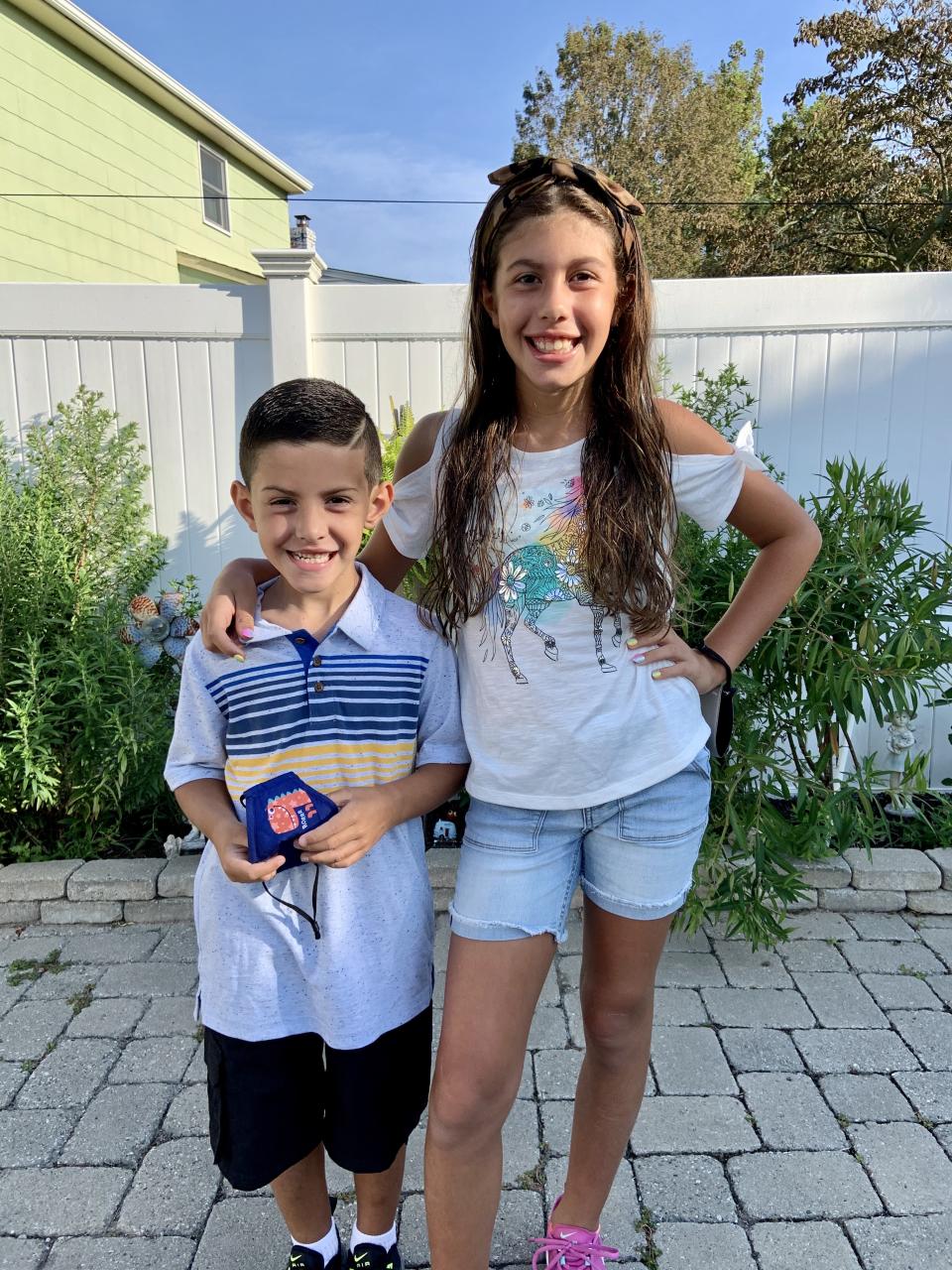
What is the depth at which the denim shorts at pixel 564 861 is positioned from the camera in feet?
4.64

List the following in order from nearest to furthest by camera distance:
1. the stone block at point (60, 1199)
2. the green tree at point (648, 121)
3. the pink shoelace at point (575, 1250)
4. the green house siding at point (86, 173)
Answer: the pink shoelace at point (575, 1250), the stone block at point (60, 1199), the green house siding at point (86, 173), the green tree at point (648, 121)

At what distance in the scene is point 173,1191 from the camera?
1.97 metres

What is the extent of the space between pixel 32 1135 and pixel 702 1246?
1.59 m

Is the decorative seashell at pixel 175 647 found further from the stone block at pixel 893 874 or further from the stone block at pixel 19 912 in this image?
the stone block at pixel 893 874

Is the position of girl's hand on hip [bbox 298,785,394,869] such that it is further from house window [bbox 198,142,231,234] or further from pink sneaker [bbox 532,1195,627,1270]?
house window [bbox 198,142,231,234]

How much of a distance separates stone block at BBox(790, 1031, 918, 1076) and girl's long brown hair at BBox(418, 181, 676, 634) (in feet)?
5.35

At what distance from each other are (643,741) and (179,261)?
38.9 feet

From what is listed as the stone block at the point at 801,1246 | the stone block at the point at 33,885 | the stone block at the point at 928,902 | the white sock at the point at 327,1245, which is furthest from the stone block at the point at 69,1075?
the stone block at the point at 928,902

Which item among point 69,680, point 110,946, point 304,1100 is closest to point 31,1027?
point 110,946

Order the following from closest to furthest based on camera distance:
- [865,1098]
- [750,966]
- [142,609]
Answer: [865,1098] → [750,966] → [142,609]

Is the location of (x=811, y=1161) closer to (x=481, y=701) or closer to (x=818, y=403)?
(x=481, y=701)

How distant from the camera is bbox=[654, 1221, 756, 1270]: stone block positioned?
5.84 ft

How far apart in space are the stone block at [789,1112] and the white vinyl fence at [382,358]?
7.97 ft

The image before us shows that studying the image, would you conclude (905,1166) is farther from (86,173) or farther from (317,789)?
(86,173)
